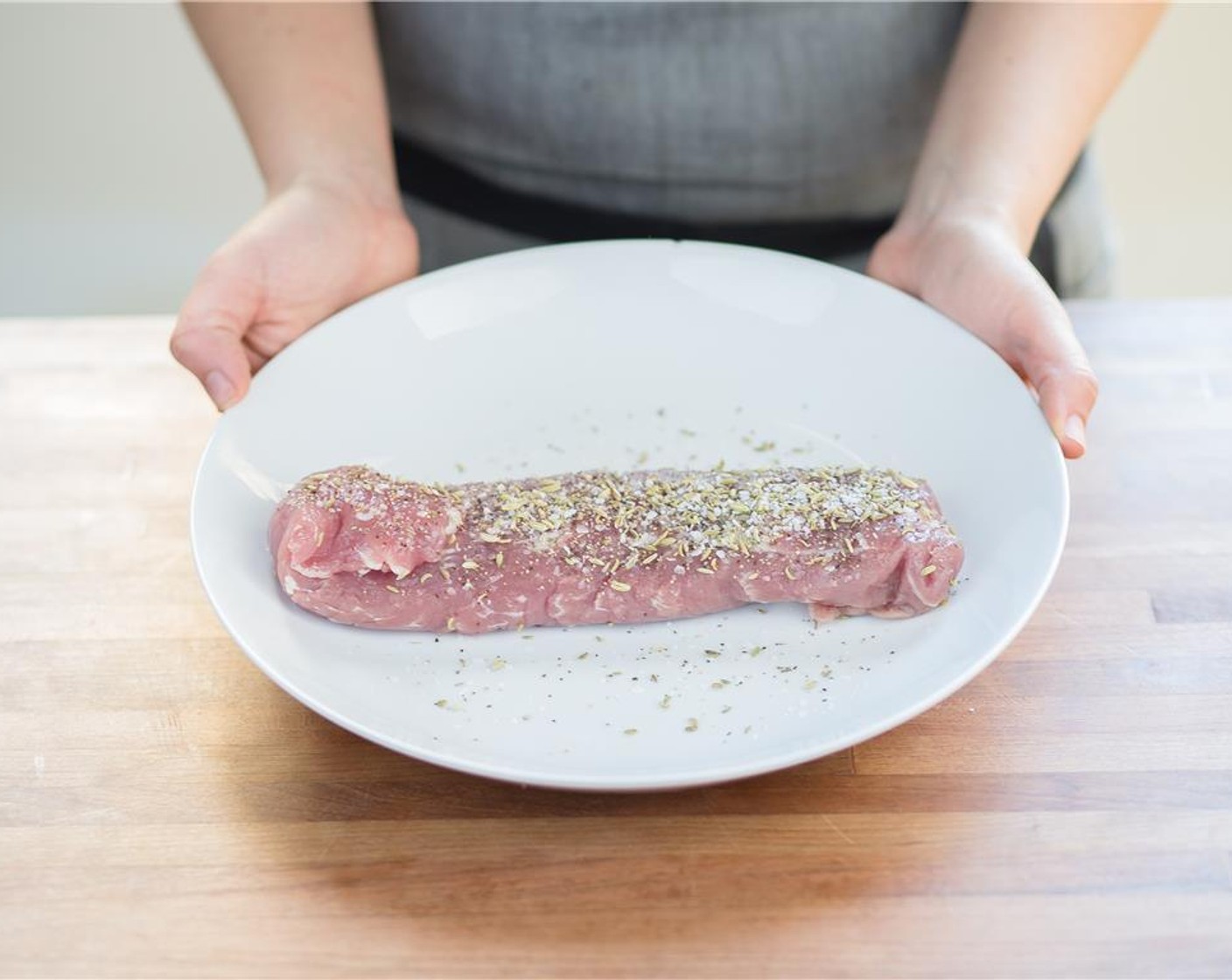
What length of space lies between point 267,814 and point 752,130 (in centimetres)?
165

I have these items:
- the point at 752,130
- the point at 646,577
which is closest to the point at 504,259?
the point at 752,130

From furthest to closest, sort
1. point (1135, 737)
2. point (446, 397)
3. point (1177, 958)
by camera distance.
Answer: point (446, 397)
point (1135, 737)
point (1177, 958)

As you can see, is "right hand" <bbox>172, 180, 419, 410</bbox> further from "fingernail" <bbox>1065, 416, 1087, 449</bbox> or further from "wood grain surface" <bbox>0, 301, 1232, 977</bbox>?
"fingernail" <bbox>1065, 416, 1087, 449</bbox>

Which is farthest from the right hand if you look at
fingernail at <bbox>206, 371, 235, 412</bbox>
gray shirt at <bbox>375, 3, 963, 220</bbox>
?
gray shirt at <bbox>375, 3, 963, 220</bbox>

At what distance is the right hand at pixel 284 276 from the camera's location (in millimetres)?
2002

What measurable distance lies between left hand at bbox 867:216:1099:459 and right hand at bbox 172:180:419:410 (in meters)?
0.97

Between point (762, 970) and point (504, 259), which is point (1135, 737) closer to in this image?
point (762, 970)

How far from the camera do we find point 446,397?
2160 mm

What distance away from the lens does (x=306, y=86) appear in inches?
96.7

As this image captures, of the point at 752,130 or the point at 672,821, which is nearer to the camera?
the point at 672,821

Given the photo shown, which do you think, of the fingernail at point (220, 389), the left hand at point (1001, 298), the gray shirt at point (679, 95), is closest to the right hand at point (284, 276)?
the fingernail at point (220, 389)

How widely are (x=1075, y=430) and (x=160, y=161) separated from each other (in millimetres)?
4214

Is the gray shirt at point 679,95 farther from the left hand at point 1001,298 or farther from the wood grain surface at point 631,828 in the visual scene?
the wood grain surface at point 631,828

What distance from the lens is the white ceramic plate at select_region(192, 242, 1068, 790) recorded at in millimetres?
1570
